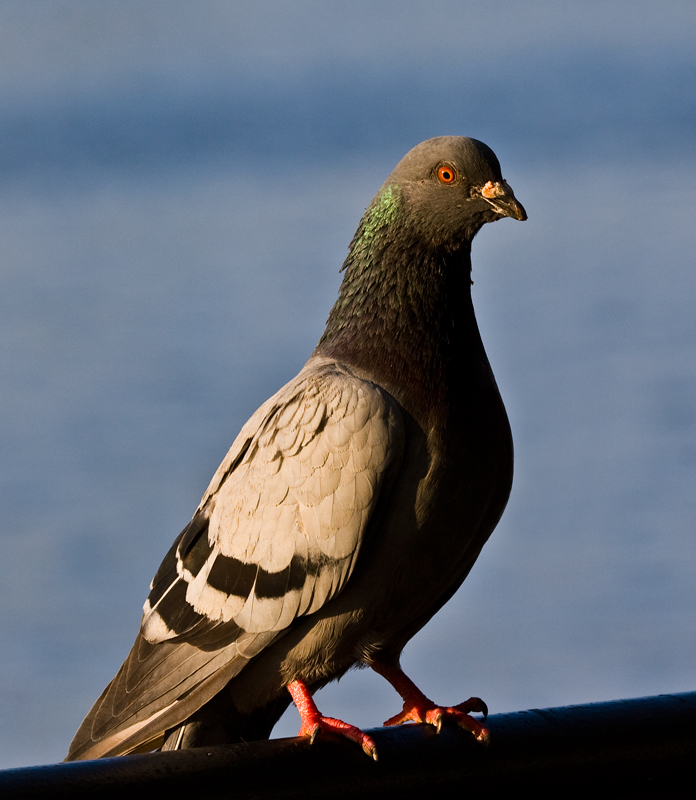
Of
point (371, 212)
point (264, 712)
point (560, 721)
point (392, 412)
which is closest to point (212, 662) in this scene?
point (264, 712)

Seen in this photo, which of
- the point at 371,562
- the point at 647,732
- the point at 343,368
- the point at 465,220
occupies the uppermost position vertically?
the point at 465,220

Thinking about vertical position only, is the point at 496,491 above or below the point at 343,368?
below

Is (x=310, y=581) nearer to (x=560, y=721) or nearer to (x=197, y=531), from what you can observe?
(x=197, y=531)

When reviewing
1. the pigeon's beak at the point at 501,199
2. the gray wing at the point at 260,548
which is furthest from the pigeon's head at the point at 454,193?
the gray wing at the point at 260,548

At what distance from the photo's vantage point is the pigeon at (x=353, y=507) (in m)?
4.55

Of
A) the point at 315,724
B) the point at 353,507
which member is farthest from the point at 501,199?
the point at 315,724

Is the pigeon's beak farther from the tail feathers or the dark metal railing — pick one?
the dark metal railing

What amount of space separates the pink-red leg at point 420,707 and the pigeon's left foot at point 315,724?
1.12 feet

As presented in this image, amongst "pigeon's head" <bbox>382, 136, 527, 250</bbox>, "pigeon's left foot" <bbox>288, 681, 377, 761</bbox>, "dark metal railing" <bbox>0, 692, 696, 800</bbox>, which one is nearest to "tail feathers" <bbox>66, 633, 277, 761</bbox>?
"pigeon's left foot" <bbox>288, 681, 377, 761</bbox>

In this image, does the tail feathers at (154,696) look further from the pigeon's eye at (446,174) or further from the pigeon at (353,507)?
the pigeon's eye at (446,174)

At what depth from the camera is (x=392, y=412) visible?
4.56 m

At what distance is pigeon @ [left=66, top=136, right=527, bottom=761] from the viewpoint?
4.55 metres

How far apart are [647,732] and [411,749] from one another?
30.7 inches

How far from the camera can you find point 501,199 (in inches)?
200
